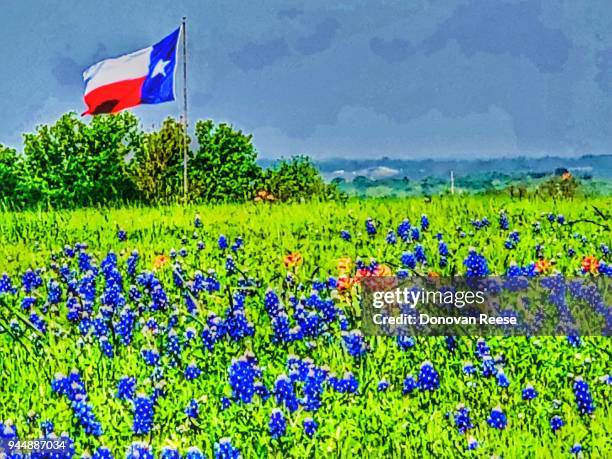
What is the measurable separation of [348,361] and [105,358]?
476mm

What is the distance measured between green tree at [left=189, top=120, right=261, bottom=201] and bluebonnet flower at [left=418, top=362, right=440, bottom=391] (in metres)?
1.29

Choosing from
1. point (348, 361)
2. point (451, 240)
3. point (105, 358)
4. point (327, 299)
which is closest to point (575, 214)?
point (451, 240)

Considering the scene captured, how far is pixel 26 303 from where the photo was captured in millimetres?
2334

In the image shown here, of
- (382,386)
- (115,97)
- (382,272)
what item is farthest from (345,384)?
(115,97)

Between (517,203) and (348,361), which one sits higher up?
(517,203)

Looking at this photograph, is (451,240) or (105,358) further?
(451,240)

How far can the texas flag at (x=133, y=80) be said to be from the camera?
326cm

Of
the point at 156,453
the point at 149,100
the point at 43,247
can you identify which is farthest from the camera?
the point at 149,100

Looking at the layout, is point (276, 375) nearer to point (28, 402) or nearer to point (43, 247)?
point (28, 402)

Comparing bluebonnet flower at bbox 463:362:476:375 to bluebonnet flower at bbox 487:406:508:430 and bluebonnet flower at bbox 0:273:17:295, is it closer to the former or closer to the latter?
bluebonnet flower at bbox 487:406:508:430

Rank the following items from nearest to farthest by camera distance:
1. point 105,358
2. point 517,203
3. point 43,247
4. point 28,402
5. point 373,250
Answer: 1. point 28,402
2. point 105,358
3. point 373,250
4. point 43,247
5. point 517,203

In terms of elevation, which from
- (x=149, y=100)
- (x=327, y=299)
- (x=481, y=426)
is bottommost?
(x=481, y=426)

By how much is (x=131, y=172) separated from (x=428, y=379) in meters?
1.65

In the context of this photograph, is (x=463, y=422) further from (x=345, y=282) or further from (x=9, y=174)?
(x=9, y=174)
